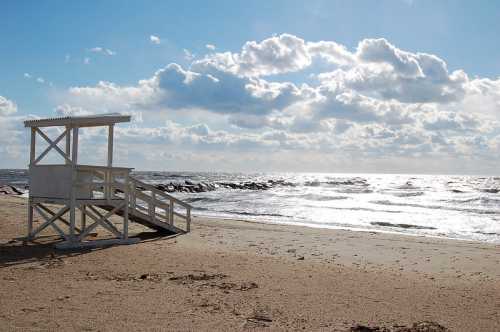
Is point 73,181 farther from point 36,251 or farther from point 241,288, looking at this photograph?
point 241,288

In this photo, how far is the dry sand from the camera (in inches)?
242

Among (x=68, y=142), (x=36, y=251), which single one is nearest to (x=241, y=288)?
(x=36, y=251)

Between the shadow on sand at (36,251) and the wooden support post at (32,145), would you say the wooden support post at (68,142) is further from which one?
the shadow on sand at (36,251)

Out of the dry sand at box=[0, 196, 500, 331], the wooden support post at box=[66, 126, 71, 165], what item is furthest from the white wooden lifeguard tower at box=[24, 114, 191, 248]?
the dry sand at box=[0, 196, 500, 331]

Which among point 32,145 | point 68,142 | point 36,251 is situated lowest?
point 36,251

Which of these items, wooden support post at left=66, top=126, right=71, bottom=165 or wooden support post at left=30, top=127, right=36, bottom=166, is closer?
wooden support post at left=66, top=126, right=71, bottom=165

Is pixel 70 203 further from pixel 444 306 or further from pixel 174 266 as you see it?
pixel 444 306

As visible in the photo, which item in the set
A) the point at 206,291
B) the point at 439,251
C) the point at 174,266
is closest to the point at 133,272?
the point at 174,266

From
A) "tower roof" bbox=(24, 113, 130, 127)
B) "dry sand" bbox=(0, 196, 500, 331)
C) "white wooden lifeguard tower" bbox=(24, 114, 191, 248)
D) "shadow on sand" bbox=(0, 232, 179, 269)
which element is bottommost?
"shadow on sand" bbox=(0, 232, 179, 269)

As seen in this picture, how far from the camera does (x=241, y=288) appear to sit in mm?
7879

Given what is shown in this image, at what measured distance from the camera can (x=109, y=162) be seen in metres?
13.4

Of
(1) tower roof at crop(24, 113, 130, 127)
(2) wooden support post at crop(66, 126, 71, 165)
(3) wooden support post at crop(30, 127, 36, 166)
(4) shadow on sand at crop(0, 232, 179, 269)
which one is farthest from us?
(3) wooden support post at crop(30, 127, 36, 166)

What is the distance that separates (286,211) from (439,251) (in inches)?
703

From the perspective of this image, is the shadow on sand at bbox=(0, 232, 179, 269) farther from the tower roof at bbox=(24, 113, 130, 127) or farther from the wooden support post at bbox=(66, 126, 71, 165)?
the tower roof at bbox=(24, 113, 130, 127)
